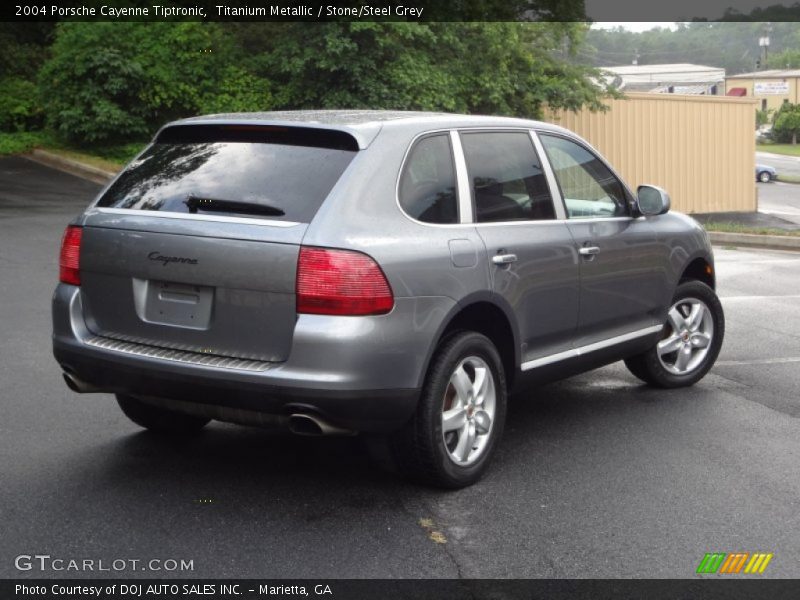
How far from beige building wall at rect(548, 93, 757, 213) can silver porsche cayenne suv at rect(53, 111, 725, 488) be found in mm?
20393

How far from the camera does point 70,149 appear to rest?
2434cm

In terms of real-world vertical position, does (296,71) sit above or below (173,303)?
above

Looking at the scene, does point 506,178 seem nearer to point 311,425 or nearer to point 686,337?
point 311,425

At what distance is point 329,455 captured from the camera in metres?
6.04

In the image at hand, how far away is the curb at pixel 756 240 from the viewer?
2023 cm

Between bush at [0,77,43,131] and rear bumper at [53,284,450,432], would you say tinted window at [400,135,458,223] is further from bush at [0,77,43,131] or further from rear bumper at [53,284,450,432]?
bush at [0,77,43,131]

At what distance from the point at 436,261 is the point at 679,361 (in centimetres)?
314

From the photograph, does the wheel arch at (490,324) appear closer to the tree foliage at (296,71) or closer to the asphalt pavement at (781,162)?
the tree foliage at (296,71)

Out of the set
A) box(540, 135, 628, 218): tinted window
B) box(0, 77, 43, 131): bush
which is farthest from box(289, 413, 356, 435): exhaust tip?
box(0, 77, 43, 131): bush

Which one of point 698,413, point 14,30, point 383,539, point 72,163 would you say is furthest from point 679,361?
point 14,30

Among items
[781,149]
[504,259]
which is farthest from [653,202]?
[781,149]

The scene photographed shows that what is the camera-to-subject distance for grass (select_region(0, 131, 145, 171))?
23.0 meters

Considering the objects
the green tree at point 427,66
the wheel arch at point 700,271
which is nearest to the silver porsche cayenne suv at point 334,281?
the wheel arch at point 700,271

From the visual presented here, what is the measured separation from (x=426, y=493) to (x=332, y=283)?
1.24 metres
